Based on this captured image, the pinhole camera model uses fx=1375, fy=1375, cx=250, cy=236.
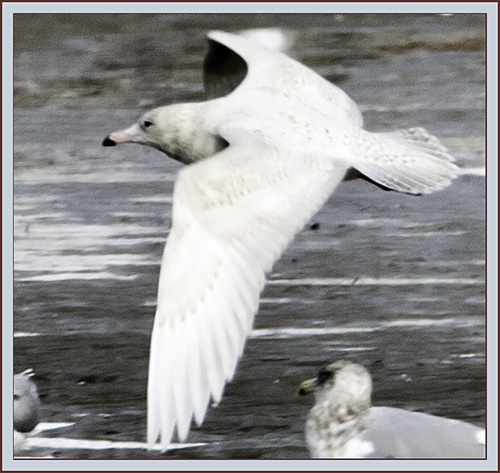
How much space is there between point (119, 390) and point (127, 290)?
1268 mm

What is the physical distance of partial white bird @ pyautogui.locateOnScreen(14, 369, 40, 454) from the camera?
5293 millimetres

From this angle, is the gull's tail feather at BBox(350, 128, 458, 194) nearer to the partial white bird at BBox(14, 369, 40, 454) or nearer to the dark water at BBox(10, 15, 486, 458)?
the dark water at BBox(10, 15, 486, 458)

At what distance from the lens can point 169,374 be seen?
14.3 ft

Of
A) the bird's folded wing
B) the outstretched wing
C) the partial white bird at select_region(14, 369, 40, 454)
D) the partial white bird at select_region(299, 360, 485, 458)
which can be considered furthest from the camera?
the outstretched wing

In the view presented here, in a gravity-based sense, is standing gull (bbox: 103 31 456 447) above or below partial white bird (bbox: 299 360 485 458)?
above

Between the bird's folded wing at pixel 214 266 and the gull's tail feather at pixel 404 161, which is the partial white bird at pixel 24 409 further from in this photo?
the gull's tail feather at pixel 404 161

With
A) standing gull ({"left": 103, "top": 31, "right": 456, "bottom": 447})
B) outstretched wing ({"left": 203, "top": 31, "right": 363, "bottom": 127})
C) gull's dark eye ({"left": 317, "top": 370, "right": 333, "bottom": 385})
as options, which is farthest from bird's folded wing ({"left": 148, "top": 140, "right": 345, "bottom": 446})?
outstretched wing ({"left": 203, "top": 31, "right": 363, "bottom": 127})

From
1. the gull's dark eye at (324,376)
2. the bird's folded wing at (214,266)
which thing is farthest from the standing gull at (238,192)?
the gull's dark eye at (324,376)

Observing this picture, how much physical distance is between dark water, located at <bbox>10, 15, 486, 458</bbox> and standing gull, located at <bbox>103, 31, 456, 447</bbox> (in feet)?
2.68

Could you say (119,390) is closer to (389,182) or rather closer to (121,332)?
(121,332)

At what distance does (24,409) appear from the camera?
533 centimetres

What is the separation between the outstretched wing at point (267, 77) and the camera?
610 cm

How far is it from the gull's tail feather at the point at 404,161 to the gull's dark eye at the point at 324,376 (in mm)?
788

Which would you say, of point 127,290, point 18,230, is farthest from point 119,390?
point 18,230
